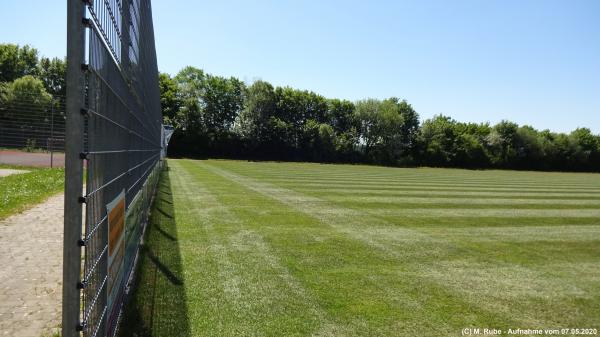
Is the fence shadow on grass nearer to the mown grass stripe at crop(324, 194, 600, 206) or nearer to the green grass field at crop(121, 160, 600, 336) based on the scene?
the green grass field at crop(121, 160, 600, 336)

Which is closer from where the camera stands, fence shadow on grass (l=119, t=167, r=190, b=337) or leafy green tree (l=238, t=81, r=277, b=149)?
fence shadow on grass (l=119, t=167, r=190, b=337)

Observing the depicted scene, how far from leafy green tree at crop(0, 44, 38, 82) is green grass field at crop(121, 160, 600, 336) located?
63.4m

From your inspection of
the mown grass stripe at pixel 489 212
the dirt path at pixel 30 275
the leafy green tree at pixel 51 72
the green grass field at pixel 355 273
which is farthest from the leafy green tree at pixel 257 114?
the dirt path at pixel 30 275

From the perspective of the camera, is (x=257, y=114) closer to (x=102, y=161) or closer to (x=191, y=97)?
(x=191, y=97)

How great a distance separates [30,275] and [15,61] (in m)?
69.6

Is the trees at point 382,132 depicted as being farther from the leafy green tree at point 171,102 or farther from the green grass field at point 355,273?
the green grass field at point 355,273

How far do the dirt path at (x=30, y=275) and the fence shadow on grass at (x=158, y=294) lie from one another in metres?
0.69

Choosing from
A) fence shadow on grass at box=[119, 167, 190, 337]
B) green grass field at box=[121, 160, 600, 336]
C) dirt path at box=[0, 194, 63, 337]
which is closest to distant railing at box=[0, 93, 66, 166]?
green grass field at box=[121, 160, 600, 336]

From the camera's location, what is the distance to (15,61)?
2422 inches

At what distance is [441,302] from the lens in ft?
16.0

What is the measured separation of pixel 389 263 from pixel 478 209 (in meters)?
7.87

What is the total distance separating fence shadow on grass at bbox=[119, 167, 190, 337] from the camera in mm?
3879

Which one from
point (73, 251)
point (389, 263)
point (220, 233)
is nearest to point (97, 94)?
point (73, 251)

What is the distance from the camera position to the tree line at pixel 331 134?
6438 centimetres
